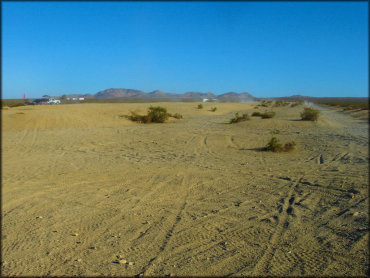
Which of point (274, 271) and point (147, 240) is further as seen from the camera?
point (147, 240)

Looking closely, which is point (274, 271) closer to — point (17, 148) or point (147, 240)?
point (147, 240)

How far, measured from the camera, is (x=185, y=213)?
6508mm

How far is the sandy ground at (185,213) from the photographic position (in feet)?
15.3

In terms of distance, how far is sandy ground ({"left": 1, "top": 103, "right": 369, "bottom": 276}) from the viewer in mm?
4664

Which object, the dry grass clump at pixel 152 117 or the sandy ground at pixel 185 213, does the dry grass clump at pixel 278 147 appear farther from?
the dry grass clump at pixel 152 117

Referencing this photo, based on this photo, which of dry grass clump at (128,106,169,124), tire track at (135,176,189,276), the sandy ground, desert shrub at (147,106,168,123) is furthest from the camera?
desert shrub at (147,106,168,123)

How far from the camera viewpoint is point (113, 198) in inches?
293

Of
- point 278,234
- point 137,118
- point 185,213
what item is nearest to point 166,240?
point 185,213

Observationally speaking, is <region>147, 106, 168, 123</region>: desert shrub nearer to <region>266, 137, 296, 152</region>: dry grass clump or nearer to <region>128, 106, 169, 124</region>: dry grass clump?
<region>128, 106, 169, 124</region>: dry grass clump

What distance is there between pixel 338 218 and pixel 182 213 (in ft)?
9.44

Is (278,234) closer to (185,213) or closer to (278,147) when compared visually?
(185,213)

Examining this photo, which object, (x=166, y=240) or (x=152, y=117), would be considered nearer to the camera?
(x=166, y=240)

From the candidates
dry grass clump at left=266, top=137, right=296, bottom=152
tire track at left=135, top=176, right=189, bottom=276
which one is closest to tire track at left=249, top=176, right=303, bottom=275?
tire track at left=135, top=176, right=189, bottom=276

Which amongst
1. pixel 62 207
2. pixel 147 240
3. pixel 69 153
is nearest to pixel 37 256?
pixel 147 240
